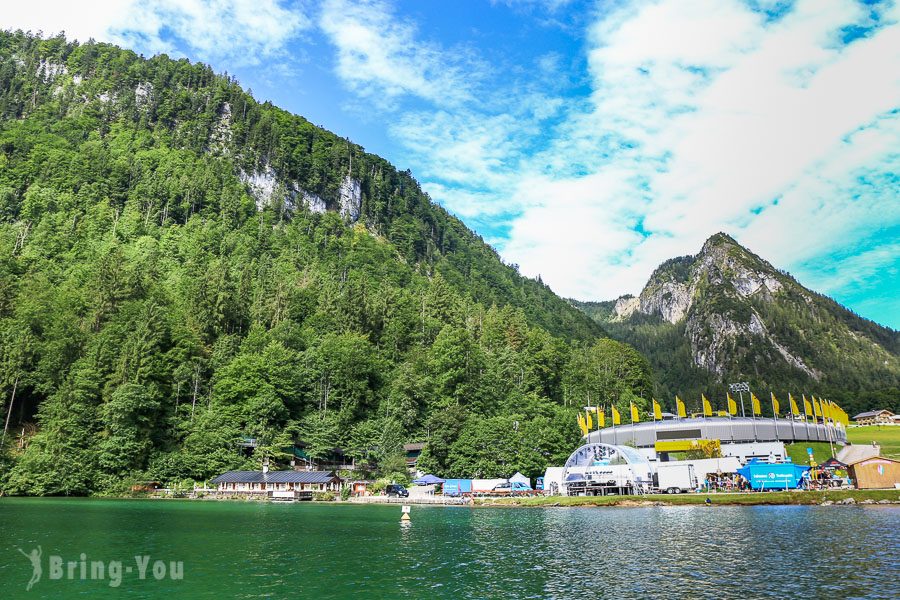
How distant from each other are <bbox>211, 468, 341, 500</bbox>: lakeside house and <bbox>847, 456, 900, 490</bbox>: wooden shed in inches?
3236

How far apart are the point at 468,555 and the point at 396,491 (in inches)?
2559

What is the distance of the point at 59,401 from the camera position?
3698 inches

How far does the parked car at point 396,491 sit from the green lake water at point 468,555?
124 feet

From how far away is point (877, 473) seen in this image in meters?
74.9

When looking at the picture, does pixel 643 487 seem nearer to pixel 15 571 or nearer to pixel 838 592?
pixel 838 592

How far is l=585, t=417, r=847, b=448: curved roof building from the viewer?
121 meters

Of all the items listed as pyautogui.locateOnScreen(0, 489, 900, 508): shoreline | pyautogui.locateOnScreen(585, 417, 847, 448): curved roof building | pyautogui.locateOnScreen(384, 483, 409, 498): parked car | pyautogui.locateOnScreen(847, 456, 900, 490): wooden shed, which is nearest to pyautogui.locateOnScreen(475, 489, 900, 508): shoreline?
pyautogui.locateOnScreen(0, 489, 900, 508): shoreline

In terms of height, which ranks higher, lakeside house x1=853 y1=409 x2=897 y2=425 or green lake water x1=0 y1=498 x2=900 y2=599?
lakeside house x1=853 y1=409 x2=897 y2=425

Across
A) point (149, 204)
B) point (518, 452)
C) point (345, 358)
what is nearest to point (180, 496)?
point (345, 358)

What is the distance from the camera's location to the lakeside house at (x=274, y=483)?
95312 millimetres

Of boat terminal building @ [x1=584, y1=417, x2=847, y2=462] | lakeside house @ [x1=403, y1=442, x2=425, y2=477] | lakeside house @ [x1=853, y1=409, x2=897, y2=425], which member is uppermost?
lakeside house @ [x1=853, y1=409, x2=897, y2=425]

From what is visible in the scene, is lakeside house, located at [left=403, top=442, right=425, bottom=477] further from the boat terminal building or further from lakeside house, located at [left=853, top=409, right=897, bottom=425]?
lakeside house, located at [left=853, top=409, right=897, bottom=425]

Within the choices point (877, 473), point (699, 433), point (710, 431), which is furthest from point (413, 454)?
point (877, 473)

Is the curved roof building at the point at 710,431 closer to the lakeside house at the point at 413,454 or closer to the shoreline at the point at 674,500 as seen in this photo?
the lakeside house at the point at 413,454
